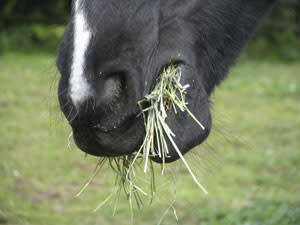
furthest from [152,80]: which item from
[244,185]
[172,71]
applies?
[244,185]

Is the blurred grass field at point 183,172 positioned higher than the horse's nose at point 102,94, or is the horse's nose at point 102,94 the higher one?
the horse's nose at point 102,94

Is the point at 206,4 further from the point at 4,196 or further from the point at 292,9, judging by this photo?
the point at 292,9

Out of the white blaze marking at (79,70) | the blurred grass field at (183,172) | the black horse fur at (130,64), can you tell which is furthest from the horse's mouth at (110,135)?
the blurred grass field at (183,172)

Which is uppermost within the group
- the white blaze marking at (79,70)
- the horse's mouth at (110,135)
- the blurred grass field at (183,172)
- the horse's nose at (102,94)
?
the white blaze marking at (79,70)

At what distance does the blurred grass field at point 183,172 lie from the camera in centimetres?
336

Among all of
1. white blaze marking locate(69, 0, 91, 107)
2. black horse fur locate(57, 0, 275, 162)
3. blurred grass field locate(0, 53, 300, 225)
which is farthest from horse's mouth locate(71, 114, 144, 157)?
blurred grass field locate(0, 53, 300, 225)

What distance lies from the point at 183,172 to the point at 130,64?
331 cm

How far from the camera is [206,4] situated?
188 centimetres

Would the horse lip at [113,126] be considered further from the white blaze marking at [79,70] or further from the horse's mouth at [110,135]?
the white blaze marking at [79,70]

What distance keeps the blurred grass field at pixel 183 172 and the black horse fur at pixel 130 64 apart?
330mm

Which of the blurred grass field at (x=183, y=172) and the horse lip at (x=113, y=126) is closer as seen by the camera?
the horse lip at (x=113, y=126)

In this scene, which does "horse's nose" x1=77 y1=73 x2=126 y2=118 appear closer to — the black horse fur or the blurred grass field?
the black horse fur

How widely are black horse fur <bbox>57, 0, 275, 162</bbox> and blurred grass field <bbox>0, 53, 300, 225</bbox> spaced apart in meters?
0.33

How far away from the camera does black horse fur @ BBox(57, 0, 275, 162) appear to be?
60.1 inches
